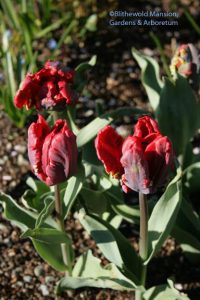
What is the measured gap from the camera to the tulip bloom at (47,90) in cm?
176

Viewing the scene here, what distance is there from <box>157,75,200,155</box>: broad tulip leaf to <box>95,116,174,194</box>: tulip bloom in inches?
27.0

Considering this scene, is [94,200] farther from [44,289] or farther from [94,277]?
[44,289]

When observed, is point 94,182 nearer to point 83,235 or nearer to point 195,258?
point 83,235

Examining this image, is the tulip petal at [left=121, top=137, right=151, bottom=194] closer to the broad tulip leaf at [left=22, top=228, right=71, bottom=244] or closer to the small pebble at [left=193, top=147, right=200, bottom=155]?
the broad tulip leaf at [left=22, top=228, right=71, bottom=244]

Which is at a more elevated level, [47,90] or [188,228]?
[47,90]

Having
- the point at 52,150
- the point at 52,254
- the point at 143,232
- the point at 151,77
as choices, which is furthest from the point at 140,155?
the point at 151,77

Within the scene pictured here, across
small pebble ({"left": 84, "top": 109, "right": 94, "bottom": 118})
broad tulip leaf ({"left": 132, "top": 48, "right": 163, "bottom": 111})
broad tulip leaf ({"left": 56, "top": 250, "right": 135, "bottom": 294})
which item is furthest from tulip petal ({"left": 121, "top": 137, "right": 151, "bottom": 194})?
small pebble ({"left": 84, "top": 109, "right": 94, "bottom": 118})

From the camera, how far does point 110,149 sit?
60.3 inches

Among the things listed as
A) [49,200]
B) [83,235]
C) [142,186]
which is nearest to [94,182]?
[83,235]

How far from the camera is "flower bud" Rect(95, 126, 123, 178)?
1519 mm

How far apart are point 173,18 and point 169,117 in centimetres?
124

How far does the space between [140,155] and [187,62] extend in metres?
0.75

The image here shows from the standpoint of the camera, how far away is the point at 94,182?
2.31 meters

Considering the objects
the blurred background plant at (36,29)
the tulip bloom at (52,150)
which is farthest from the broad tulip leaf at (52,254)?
the blurred background plant at (36,29)
